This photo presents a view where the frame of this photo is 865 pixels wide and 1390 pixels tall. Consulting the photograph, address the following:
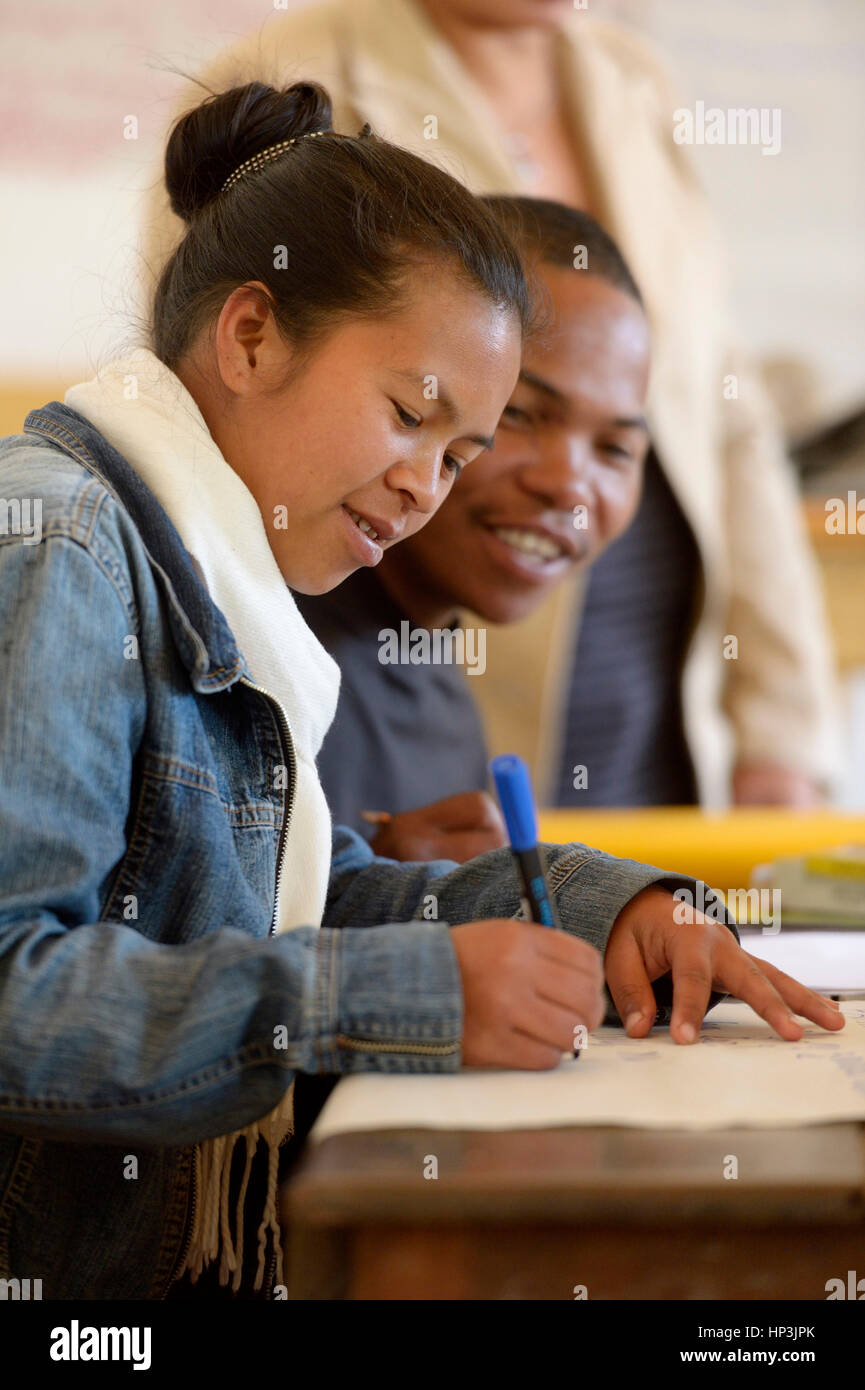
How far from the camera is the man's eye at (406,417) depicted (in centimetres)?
69

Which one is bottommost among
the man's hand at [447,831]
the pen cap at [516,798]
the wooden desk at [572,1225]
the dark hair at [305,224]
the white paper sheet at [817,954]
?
the wooden desk at [572,1225]

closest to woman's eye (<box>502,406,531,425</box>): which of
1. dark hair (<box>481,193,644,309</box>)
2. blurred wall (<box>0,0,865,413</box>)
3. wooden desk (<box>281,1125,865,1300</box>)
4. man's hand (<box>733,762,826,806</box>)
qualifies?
dark hair (<box>481,193,644,309</box>)

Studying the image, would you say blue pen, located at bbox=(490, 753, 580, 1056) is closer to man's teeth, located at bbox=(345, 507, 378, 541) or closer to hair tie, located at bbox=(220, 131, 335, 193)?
man's teeth, located at bbox=(345, 507, 378, 541)

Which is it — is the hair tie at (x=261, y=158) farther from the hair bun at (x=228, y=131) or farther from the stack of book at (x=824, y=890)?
the stack of book at (x=824, y=890)

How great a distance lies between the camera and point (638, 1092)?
48 centimetres

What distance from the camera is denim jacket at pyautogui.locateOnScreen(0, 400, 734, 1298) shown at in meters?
0.47

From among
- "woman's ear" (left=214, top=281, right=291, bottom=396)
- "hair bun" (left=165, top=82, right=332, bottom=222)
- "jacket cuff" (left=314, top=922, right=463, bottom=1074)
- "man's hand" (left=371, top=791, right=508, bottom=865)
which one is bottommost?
"jacket cuff" (left=314, top=922, right=463, bottom=1074)

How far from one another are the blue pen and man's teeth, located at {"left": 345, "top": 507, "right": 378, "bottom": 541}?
0.22m

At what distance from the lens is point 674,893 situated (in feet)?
2.16

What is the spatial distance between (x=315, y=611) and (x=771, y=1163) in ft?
2.30

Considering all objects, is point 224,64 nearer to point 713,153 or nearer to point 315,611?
point 315,611

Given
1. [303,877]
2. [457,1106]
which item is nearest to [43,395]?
[303,877]

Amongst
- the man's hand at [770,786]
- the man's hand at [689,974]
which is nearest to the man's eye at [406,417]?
the man's hand at [689,974]

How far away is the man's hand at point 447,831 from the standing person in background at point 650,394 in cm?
71
